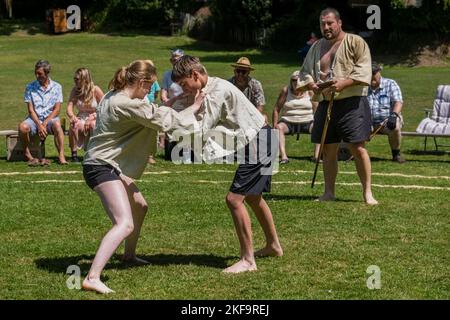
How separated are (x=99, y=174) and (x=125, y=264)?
102cm

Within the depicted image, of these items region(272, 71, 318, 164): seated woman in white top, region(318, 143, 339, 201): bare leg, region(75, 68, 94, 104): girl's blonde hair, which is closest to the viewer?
region(318, 143, 339, 201): bare leg

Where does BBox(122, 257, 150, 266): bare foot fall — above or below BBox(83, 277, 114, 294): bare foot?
below

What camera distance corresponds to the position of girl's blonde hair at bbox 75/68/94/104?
1473 cm

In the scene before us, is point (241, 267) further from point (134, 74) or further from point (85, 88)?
point (85, 88)

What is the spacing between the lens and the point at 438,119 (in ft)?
54.2

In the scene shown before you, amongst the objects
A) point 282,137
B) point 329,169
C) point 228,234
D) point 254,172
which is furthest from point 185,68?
point 282,137

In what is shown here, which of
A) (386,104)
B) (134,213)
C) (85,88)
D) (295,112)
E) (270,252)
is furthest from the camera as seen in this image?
(295,112)

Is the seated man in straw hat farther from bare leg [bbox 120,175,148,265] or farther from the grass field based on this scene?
bare leg [bbox 120,175,148,265]

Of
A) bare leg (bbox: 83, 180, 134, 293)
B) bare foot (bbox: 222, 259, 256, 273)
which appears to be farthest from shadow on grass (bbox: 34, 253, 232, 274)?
bare leg (bbox: 83, 180, 134, 293)

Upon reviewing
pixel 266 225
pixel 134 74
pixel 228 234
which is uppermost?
pixel 134 74

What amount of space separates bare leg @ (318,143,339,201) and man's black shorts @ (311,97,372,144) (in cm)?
13

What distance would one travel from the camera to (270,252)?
315 inches

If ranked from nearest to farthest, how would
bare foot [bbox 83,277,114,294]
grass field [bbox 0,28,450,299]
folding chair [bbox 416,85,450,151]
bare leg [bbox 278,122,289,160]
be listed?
bare foot [bbox 83,277,114,294] → grass field [bbox 0,28,450,299] → bare leg [bbox 278,122,289,160] → folding chair [bbox 416,85,450,151]

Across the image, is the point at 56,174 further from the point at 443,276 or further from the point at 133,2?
the point at 133,2
